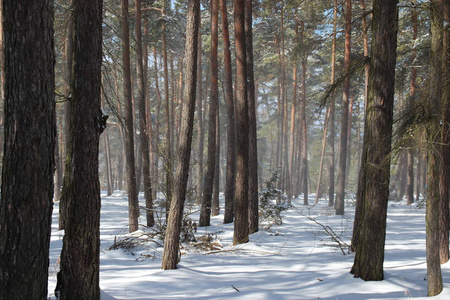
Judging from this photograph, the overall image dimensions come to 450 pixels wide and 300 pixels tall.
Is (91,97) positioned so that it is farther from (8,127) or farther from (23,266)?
(23,266)

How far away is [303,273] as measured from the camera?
7078 millimetres

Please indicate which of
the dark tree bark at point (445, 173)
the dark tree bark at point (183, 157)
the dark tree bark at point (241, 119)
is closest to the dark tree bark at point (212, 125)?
the dark tree bark at point (241, 119)

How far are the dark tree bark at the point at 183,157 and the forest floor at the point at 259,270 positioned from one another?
439 millimetres

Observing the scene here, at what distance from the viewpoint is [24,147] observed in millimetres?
3486

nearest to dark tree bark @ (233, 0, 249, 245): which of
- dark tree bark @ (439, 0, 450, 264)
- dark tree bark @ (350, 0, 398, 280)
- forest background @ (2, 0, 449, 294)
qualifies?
forest background @ (2, 0, 449, 294)

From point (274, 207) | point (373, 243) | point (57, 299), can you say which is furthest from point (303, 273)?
point (274, 207)

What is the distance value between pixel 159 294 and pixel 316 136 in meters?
53.9

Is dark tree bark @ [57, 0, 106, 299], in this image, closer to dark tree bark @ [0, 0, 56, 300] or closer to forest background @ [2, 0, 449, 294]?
forest background @ [2, 0, 449, 294]

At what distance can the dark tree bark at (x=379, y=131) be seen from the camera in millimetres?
5855

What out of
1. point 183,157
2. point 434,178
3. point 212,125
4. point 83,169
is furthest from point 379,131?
point 212,125

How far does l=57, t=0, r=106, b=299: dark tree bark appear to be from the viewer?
4.50m

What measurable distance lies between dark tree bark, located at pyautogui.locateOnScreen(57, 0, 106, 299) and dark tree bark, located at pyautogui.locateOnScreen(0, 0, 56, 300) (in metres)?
0.90

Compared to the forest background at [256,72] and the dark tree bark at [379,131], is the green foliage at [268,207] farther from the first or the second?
the dark tree bark at [379,131]

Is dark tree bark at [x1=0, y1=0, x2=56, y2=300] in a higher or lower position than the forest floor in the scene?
higher
